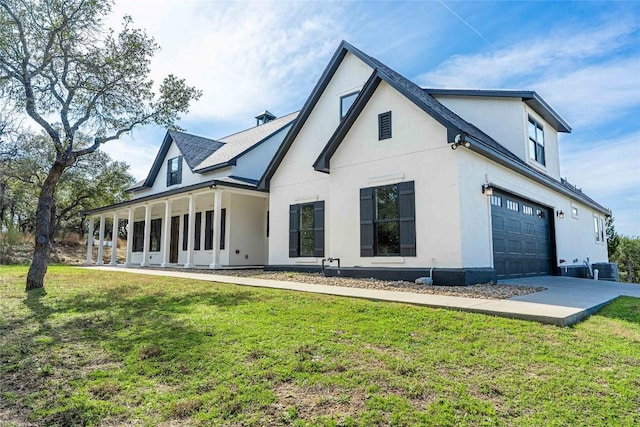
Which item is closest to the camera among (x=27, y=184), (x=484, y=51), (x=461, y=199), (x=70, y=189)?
(x=461, y=199)

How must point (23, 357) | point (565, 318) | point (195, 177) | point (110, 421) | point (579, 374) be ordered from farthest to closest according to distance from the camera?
point (195, 177)
point (565, 318)
point (23, 357)
point (579, 374)
point (110, 421)

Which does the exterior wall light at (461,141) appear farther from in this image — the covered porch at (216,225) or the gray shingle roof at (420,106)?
the covered porch at (216,225)

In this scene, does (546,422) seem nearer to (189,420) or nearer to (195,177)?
(189,420)

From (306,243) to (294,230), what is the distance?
26.2 inches

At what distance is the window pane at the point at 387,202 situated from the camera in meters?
9.72

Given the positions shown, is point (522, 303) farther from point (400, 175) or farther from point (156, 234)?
point (156, 234)

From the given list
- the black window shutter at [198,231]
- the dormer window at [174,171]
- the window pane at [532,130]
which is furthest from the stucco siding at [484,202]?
the dormer window at [174,171]

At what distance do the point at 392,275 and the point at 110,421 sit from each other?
24.4 ft

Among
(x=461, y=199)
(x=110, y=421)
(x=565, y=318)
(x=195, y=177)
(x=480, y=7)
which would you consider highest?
(x=480, y=7)

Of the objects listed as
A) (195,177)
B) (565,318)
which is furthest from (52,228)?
(565,318)

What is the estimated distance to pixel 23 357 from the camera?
14.0 ft

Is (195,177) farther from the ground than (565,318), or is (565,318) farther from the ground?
(195,177)

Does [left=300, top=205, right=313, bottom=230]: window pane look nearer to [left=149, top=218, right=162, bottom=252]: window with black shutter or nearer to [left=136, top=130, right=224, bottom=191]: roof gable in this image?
[left=136, top=130, right=224, bottom=191]: roof gable

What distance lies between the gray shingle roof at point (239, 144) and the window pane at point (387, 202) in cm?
832
